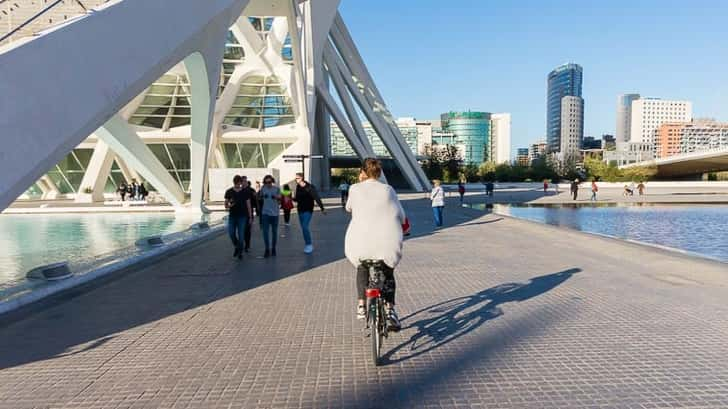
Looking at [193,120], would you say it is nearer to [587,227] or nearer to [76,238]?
[76,238]

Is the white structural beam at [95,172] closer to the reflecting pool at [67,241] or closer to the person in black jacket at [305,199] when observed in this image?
the reflecting pool at [67,241]

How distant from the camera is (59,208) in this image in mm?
23547

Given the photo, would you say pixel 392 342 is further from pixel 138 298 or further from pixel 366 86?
pixel 366 86

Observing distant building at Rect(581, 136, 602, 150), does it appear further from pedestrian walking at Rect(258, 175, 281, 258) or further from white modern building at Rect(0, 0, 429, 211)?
pedestrian walking at Rect(258, 175, 281, 258)

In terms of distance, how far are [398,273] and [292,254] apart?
114 inches

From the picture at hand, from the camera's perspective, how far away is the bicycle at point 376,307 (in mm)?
3791

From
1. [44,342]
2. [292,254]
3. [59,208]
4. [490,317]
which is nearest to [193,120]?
[292,254]

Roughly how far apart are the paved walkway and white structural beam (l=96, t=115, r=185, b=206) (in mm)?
11413

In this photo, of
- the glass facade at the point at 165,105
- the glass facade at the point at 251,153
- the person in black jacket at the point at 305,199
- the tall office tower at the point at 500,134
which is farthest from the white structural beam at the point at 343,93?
the tall office tower at the point at 500,134

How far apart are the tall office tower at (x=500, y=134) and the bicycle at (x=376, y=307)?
183m

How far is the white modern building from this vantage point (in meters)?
5.70

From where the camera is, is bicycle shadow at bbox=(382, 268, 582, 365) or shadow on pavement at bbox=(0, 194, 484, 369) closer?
bicycle shadow at bbox=(382, 268, 582, 365)

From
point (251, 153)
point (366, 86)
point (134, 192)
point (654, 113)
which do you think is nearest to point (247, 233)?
point (134, 192)

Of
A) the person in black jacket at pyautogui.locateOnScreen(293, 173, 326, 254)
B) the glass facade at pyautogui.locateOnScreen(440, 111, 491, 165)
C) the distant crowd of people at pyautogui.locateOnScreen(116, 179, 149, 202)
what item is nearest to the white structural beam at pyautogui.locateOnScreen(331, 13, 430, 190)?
the distant crowd of people at pyautogui.locateOnScreen(116, 179, 149, 202)
